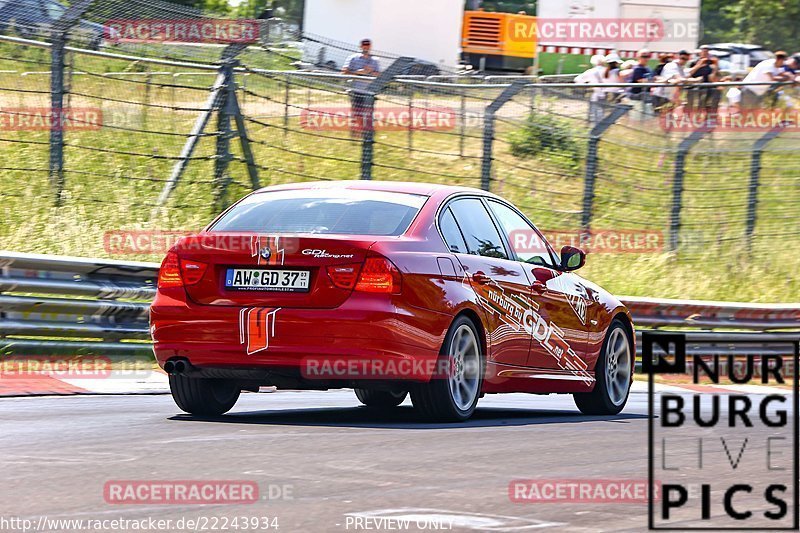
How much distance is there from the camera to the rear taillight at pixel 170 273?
882 cm

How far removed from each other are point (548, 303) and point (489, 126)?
853 centimetres

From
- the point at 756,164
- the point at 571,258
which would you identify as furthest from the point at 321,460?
the point at 756,164

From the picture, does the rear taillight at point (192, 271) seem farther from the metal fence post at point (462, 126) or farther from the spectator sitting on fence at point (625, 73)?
the spectator sitting on fence at point (625, 73)

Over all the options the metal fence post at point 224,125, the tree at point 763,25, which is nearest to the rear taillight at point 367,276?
the metal fence post at point 224,125

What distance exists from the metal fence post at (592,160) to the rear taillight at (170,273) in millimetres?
11301

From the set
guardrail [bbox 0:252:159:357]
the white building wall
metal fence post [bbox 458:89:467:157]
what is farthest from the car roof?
the white building wall

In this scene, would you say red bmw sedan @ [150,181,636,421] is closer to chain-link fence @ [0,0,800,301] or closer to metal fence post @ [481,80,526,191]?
chain-link fence @ [0,0,800,301]

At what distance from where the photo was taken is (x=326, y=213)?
353 inches

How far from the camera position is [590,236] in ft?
65.7

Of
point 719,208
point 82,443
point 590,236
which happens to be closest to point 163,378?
point 82,443

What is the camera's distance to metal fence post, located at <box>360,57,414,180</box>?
689 inches

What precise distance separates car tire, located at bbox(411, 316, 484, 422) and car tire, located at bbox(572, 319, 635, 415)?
191 centimetres

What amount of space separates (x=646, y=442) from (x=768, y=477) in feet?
4.50

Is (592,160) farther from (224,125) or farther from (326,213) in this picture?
(326,213)
